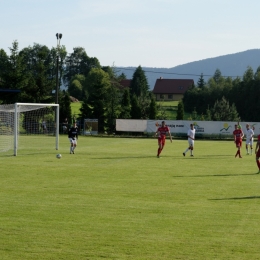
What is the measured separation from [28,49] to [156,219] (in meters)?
139

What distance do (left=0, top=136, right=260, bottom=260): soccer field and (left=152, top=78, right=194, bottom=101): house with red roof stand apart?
145 meters

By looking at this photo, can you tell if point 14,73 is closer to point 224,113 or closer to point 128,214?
point 224,113

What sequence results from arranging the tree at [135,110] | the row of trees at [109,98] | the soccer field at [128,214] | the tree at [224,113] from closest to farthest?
the soccer field at [128,214], the row of trees at [109,98], the tree at [135,110], the tree at [224,113]

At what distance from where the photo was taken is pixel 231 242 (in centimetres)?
1049

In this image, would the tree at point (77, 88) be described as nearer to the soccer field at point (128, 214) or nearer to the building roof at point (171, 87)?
the building roof at point (171, 87)

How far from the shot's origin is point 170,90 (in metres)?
170

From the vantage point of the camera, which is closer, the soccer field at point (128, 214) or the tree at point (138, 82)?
the soccer field at point (128, 214)

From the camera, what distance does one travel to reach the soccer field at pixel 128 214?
9.91m

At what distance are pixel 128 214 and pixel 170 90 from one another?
519ft

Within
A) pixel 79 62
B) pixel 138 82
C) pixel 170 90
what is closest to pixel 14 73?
pixel 138 82

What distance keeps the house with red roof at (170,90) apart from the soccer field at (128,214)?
145 m

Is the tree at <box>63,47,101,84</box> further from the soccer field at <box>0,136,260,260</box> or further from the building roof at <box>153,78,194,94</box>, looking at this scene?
the soccer field at <box>0,136,260,260</box>

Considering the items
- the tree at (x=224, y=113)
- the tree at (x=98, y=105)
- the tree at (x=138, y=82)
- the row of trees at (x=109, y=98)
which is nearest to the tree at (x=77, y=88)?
the tree at (x=138, y=82)

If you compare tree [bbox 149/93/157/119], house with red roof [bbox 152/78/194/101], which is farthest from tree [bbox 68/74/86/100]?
tree [bbox 149/93/157/119]
